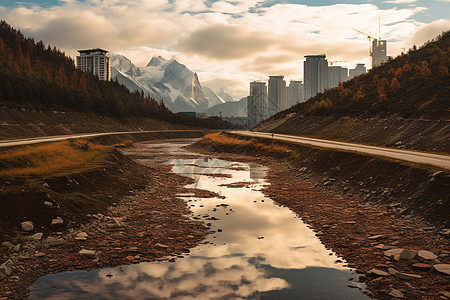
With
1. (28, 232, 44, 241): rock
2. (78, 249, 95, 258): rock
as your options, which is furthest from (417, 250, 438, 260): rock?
(28, 232, 44, 241): rock

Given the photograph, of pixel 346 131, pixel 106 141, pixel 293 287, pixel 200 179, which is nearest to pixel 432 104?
pixel 346 131

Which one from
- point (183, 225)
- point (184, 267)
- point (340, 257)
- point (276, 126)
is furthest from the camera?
point (276, 126)

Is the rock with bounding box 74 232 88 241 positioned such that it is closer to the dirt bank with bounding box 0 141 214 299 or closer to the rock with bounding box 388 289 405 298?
the dirt bank with bounding box 0 141 214 299

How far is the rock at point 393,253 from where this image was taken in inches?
566

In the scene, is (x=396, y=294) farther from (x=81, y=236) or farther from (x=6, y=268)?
(x=81, y=236)

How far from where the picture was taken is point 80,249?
1572 cm

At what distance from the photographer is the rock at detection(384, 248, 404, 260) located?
47.1ft

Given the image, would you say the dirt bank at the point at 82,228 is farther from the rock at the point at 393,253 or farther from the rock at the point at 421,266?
the rock at the point at 421,266

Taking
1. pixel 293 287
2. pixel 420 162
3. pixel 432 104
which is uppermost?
pixel 432 104

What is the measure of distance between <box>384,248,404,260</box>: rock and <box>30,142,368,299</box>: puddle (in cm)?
192

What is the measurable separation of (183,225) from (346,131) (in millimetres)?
55101

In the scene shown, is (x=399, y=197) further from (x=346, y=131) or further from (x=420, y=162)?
(x=346, y=131)

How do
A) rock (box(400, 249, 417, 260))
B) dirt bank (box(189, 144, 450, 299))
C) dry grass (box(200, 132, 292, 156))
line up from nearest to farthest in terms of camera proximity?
1. dirt bank (box(189, 144, 450, 299))
2. rock (box(400, 249, 417, 260))
3. dry grass (box(200, 132, 292, 156))

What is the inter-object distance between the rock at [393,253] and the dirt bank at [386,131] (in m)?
27.7
